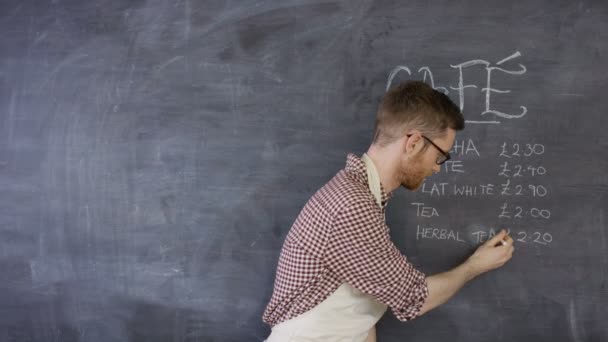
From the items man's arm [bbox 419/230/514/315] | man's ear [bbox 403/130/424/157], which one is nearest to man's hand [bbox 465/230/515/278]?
man's arm [bbox 419/230/514/315]

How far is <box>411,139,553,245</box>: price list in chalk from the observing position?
1.37 m

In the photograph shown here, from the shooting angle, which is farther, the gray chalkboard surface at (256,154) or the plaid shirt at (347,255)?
the gray chalkboard surface at (256,154)

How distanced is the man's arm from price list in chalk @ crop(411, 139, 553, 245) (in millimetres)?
41

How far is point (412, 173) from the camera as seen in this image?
3.83 ft

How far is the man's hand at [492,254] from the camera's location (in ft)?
4.28

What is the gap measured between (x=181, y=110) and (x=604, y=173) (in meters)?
1.21

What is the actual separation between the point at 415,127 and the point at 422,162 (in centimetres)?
9

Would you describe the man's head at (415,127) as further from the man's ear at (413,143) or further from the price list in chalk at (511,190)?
the price list in chalk at (511,190)

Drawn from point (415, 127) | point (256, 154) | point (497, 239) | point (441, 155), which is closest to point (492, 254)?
point (497, 239)

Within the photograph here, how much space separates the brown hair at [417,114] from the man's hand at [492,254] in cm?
38

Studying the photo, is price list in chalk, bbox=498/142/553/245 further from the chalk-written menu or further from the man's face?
the man's face

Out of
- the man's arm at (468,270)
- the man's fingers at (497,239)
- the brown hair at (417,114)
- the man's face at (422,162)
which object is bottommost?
the man's arm at (468,270)

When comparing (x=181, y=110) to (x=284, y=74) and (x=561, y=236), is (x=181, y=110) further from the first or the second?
(x=561, y=236)

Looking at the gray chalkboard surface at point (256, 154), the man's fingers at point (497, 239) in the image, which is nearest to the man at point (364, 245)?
the man's fingers at point (497, 239)
